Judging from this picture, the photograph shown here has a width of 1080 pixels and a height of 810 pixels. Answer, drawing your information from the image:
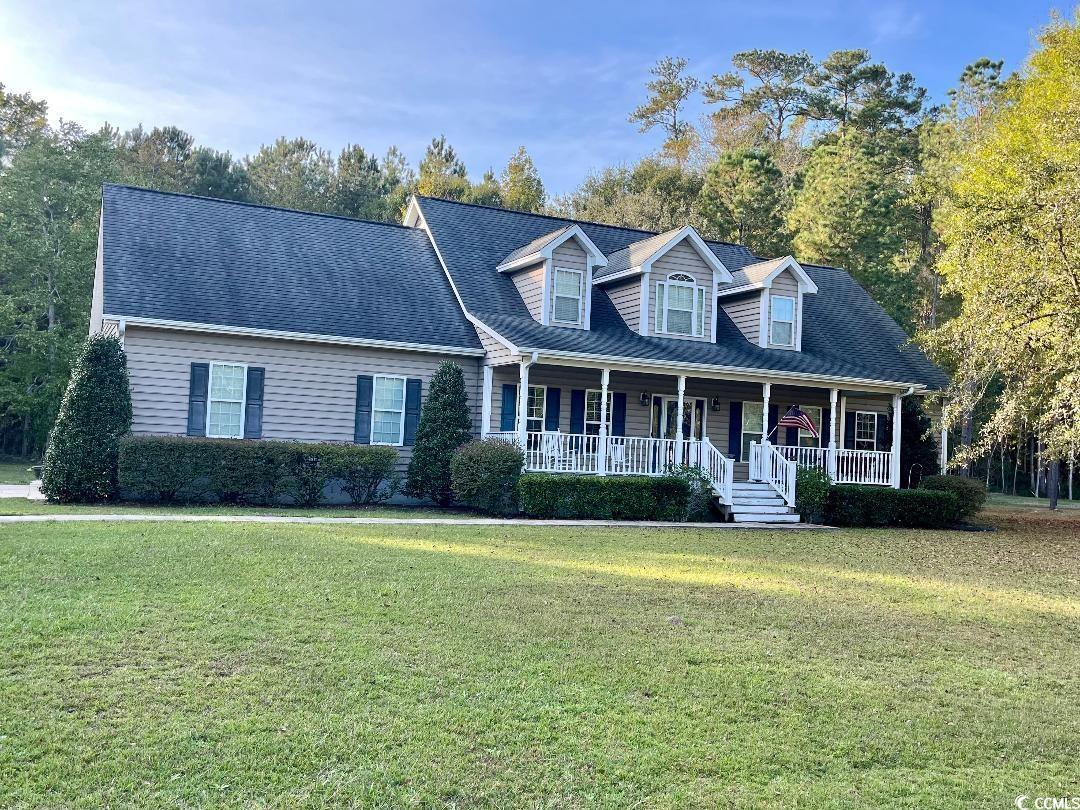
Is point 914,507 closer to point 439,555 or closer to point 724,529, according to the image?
point 724,529

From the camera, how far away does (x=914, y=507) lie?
20.1 metres

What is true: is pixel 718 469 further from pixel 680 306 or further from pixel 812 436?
pixel 812 436

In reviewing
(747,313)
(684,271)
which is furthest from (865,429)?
(684,271)

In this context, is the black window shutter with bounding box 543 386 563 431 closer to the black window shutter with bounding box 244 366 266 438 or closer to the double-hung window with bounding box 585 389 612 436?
the double-hung window with bounding box 585 389 612 436

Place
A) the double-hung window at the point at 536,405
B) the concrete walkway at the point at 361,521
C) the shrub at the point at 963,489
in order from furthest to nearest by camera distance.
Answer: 1. the double-hung window at the point at 536,405
2. the shrub at the point at 963,489
3. the concrete walkway at the point at 361,521

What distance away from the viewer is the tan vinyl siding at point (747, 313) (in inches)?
933

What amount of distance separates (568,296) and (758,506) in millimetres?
6434

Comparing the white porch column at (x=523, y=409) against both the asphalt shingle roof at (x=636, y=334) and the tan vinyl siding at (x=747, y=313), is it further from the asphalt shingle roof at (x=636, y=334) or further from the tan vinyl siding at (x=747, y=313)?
the tan vinyl siding at (x=747, y=313)

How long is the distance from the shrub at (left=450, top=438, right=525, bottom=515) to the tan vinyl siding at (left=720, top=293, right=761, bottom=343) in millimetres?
8421

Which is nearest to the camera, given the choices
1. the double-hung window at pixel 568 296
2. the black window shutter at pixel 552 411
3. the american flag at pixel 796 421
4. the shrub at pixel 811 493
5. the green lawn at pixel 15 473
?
the shrub at pixel 811 493

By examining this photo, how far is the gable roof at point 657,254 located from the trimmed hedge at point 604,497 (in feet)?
19.5

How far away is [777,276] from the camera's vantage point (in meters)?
23.6

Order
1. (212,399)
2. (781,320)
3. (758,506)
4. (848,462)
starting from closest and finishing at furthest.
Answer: (212,399) < (758,506) < (848,462) < (781,320)

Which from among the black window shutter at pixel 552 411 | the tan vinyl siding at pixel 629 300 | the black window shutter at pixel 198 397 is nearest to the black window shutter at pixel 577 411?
the black window shutter at pixel 552 411
